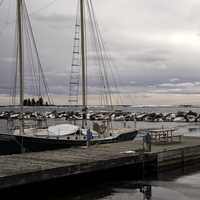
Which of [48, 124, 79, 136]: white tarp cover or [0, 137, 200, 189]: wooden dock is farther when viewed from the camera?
[48, 124, 79, 136]: white tarp cover

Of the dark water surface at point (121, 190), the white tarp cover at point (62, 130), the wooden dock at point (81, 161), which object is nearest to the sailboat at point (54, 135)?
the white tarp cover at point (62, 130)

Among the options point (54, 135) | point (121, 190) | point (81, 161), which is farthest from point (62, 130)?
point (121, 190)

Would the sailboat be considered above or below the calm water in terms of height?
above

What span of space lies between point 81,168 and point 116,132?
15223 millimetres

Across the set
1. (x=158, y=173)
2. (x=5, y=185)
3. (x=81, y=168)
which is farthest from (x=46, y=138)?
(x=5, y=185)

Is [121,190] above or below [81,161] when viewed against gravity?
below

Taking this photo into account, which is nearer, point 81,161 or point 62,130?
point 81,161

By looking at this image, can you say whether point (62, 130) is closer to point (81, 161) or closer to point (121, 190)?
point (81, 161)

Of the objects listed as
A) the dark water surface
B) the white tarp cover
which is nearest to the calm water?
the dark water surface

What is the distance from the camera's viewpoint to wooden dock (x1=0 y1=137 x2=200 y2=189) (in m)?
15.0

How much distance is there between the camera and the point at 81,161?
58.1ft

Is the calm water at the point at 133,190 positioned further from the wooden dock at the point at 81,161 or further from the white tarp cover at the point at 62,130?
the white tarp cover at the point at 62,130

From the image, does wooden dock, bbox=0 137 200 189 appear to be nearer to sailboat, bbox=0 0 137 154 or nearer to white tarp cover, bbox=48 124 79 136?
sailboat, bbox=0 0 137 154

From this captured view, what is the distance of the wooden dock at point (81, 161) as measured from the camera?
49.1 feet
